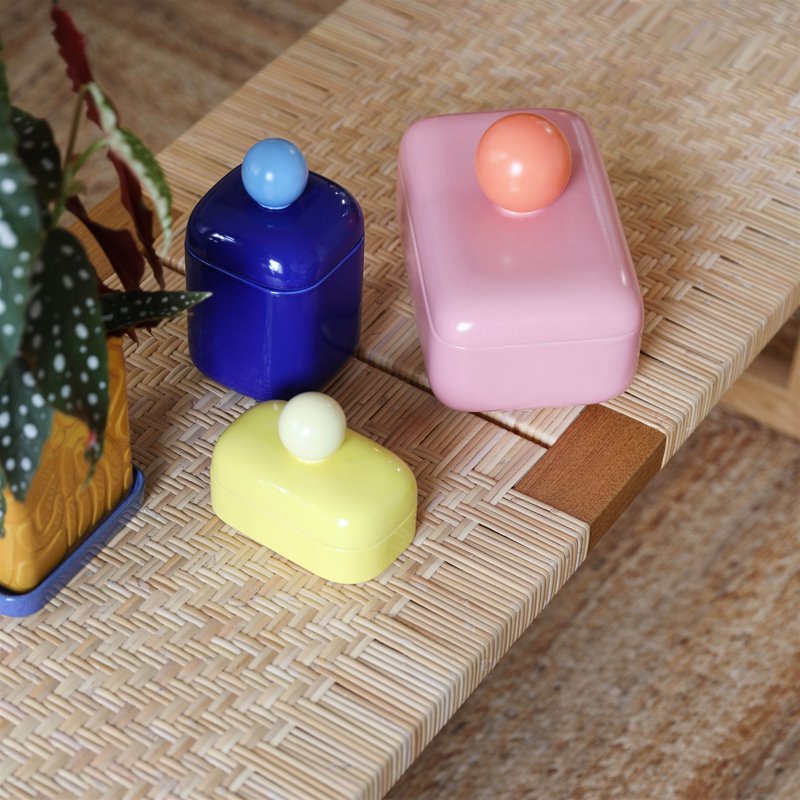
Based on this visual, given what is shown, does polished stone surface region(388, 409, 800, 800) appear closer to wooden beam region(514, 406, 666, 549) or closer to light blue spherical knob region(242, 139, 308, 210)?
wooden beam region(514, 406, 666, 549)

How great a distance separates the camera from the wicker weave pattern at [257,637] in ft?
2.32

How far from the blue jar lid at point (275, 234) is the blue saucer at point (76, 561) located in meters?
0.15

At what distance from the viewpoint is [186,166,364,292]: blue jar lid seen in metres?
0.79

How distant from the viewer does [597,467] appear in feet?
2.85

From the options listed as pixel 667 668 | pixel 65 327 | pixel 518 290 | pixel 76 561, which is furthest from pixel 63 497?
pixel 667 668

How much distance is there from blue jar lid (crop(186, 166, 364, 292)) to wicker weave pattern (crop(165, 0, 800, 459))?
0.50 ft

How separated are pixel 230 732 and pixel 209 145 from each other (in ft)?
1.83

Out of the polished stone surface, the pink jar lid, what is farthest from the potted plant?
the polished stone surface

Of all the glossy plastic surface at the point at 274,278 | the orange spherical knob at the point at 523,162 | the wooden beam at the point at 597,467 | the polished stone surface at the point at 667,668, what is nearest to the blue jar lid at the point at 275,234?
the glossy plastic surface at the point at 274,278

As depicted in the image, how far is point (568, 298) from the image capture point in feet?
2.67

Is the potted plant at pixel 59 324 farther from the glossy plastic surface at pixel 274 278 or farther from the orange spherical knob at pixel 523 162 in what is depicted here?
the orange spherical knob at pixel 523 162

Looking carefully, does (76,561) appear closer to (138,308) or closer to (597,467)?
(138,308)

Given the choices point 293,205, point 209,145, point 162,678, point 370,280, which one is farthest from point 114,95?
point 162,678

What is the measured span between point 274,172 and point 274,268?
0.06 meters
